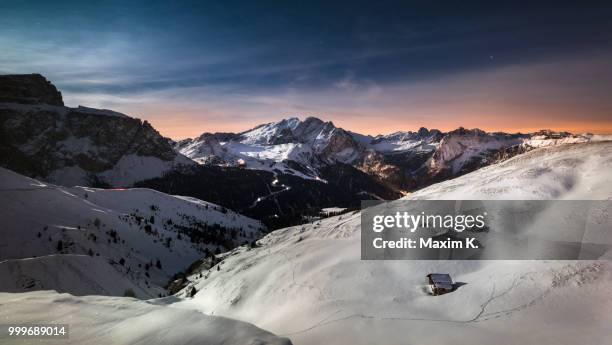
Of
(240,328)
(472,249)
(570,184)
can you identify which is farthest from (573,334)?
(570,184)

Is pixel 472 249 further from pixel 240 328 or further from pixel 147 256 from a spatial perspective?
pixel 147 256

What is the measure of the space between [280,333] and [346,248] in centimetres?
2320

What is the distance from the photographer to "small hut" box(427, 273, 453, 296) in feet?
102

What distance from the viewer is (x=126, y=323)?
83.9 feet

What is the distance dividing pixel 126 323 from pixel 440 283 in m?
25.6

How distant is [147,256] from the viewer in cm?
15762

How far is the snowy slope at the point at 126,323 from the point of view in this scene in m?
20.9

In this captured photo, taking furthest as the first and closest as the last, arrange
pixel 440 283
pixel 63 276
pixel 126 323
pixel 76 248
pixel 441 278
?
pixel 76 248
pixel 63 276
pixel 441 278
pixel 440 283
pixel 126 323

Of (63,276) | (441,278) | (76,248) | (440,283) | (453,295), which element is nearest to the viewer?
(453,295)

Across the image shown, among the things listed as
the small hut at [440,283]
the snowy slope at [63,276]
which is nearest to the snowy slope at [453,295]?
the small hut at [440,283]

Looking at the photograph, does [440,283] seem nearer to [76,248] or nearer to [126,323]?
[126,323]

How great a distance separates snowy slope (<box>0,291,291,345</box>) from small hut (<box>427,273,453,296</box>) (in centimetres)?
1725

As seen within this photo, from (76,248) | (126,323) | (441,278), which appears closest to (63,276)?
(126,323)

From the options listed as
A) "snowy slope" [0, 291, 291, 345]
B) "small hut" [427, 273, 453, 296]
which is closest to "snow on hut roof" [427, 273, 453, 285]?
"small hut" [427, 273, 453, 296]
